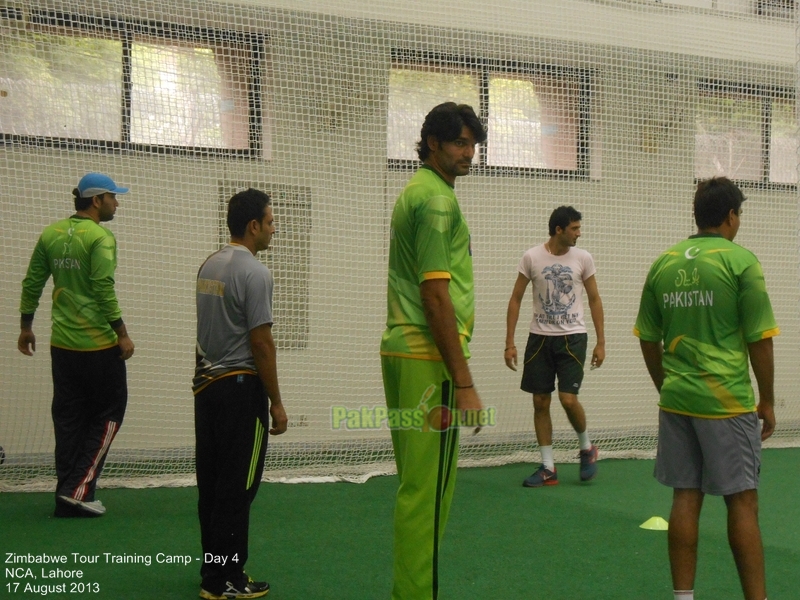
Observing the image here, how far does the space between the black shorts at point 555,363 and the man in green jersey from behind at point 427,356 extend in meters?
3.39

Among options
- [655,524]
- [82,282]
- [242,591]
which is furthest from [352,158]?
[242,591]

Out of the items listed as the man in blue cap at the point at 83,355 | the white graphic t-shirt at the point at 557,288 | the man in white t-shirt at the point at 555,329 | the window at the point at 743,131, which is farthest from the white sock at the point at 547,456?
the window at the point at 743,131

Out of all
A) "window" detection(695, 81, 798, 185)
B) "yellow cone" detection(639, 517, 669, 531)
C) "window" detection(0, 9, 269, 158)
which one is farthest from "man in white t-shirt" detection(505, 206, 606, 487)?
"window" detection(695, 81, 798, 185)

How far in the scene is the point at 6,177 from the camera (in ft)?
21.1

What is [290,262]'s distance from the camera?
739 centimetres

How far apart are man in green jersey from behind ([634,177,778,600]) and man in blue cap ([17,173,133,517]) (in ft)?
10.8

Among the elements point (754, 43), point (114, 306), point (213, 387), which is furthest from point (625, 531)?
point (754, 43)

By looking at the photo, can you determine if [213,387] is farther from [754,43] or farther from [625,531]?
[754,43]

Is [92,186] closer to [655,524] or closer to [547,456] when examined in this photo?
[547,456]

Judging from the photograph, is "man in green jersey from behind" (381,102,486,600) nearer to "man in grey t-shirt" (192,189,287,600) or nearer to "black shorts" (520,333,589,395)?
"man in grey t-shirt" (192,189,287,600)

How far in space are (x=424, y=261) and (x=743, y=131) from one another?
6741mm

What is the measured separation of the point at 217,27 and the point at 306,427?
3161mm

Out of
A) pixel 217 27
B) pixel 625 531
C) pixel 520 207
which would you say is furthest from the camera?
pixel 520 207

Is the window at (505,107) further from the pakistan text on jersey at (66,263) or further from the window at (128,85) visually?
the pakistan text on jersey at (66,263)
